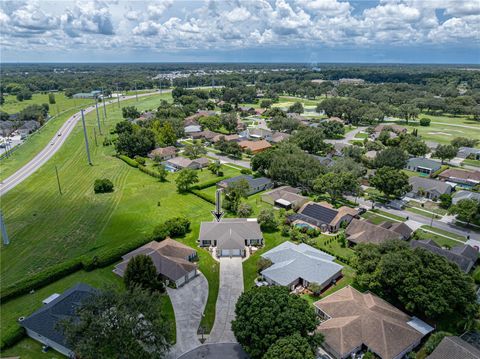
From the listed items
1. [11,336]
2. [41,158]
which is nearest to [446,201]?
[11,336]

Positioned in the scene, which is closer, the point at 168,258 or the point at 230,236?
the point at 168,258

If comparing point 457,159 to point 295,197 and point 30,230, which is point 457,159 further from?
point 30,230

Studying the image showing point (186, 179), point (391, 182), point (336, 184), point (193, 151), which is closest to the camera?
point (391, 182)

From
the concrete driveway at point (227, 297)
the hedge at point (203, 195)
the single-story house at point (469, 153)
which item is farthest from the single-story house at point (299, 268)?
the single-story house at point (469, 153)

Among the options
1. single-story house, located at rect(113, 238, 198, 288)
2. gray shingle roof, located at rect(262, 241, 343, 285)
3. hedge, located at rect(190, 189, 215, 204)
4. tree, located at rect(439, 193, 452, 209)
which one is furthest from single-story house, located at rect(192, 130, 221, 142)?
tree, located at rect(439, 193, 452, 209)

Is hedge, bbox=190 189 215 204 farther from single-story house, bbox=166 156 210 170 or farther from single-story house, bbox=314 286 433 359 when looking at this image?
single-story house, bbox=314 286 433 359

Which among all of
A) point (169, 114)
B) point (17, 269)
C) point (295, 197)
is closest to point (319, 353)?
point (295, 197)

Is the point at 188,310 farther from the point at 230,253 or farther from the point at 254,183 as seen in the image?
the point at 254,183
